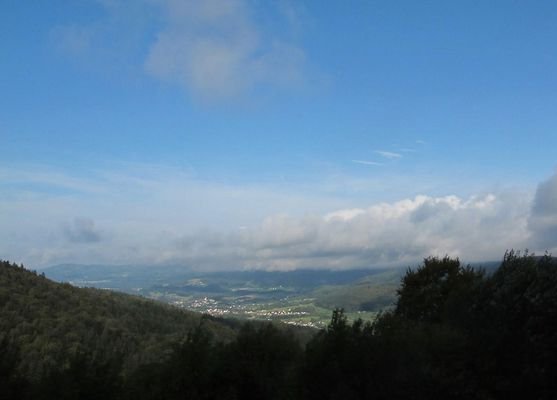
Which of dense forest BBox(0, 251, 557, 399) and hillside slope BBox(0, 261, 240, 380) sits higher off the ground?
dense forest BBox(0, 251, 557, 399)

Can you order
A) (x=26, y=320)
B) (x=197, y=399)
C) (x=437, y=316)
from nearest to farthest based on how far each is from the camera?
1. (x=197, y=399)
2. (x=437, y=316)
3. (x=26, y=320)

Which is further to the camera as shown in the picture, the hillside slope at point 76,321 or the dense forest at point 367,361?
the hillside slope at point 76,321

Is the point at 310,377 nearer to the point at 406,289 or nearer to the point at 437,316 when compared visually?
the point at 437,316

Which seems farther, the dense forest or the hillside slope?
the hillside slope

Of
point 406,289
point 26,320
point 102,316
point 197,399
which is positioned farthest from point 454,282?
point 102,316

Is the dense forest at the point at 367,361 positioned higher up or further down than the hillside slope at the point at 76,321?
higher up

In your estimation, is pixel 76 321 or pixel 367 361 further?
pixel 76 321

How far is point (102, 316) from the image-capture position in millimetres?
114438

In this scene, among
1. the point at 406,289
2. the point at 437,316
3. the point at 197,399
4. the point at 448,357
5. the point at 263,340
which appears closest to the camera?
the point at 448,357

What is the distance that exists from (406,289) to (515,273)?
17345mm

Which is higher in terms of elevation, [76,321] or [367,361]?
[367,361]

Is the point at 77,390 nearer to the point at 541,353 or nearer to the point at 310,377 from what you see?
the point at 310,377

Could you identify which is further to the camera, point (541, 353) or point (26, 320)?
point (26, 320)

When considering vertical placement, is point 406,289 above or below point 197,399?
above
